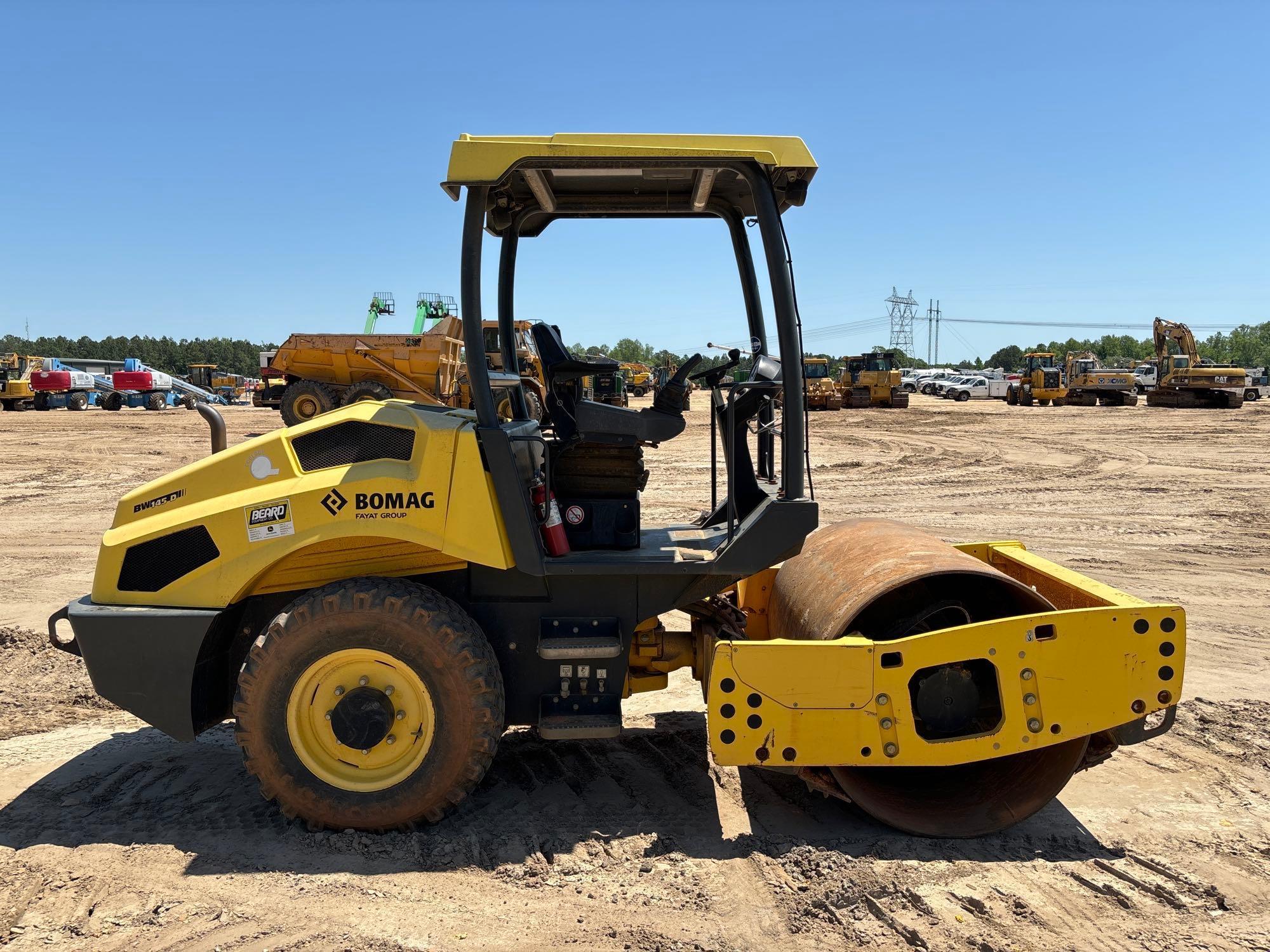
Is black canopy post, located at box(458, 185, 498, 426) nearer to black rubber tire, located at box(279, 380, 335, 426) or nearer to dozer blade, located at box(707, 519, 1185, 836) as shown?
dozer blade, located at box(707, 519, 1185, 836)

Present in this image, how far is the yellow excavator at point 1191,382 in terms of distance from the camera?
3278 centimetres

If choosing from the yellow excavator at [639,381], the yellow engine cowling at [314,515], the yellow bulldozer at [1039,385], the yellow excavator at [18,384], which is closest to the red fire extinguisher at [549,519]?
the yellow engine cowling at [314,515]

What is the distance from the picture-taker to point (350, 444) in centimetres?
362

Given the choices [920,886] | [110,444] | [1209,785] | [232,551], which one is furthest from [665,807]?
[110,444]

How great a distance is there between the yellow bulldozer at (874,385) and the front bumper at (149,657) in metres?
34.4

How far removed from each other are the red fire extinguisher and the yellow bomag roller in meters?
0.02

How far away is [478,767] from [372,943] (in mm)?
760

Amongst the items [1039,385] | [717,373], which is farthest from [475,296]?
[1039,385]

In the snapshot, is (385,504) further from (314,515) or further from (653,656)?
(653,656)

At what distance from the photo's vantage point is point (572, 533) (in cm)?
400

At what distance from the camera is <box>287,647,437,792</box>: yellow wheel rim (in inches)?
138

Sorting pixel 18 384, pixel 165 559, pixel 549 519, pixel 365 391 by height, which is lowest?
pixel 165 559

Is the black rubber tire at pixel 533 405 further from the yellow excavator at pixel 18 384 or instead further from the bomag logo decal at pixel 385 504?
the yellow excavator at pixel 18 384

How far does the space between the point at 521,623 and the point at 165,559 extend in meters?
1.47
